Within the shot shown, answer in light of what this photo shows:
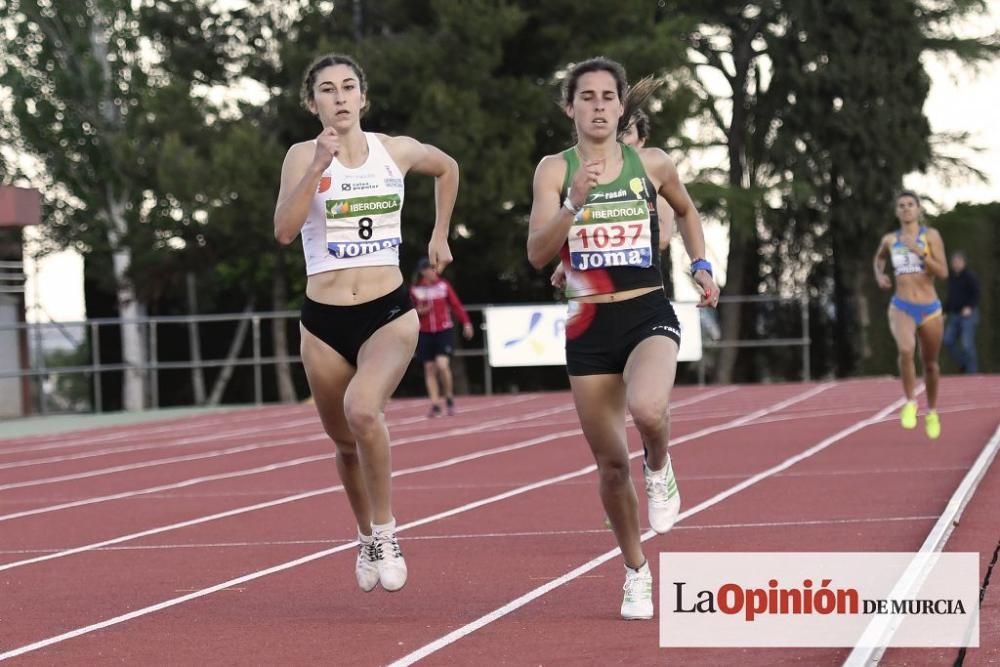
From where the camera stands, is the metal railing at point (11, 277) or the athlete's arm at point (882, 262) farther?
the metal railing at point (11, 277)

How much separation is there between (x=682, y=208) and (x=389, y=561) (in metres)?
1.77

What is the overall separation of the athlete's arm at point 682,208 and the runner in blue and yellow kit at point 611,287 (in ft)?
0.04

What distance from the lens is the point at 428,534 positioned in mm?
10047

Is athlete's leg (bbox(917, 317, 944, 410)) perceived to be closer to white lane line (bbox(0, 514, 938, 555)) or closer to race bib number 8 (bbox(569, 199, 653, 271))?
white lane line (bbox(0, 514, 938, 555))

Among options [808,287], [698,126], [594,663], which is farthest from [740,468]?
[698,126]

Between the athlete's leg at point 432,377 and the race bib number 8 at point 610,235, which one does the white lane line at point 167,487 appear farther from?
the race bib number 8 at point 610,235

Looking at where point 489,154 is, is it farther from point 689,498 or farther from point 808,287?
point 689,498

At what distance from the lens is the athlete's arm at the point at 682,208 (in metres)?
6.93

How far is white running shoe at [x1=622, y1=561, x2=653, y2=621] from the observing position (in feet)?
21.7

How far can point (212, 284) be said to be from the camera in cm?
3688

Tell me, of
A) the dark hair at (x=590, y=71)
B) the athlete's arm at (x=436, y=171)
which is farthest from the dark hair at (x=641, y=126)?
the dark hair at (x=590, y=71)

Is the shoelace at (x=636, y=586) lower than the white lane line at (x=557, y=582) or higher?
higher

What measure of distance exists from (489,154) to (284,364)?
492 centimetres

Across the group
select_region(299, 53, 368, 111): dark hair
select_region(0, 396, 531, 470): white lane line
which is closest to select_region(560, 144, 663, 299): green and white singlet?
select_region(299, 53, 368, 111): dark hair
